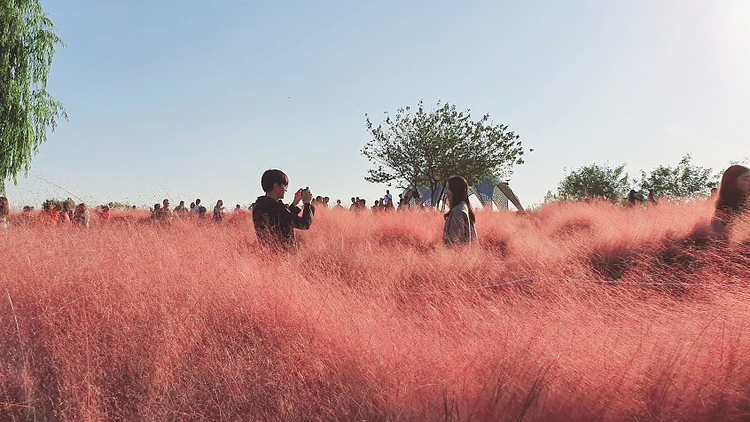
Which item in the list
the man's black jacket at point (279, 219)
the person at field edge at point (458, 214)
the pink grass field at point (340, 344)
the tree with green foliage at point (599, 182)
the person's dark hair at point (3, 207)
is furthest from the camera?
the tree with green foliage at point (599, 182)

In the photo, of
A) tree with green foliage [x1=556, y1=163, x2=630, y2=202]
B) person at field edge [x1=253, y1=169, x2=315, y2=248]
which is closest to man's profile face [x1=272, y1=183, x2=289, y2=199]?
person at field edge [x1=253, y1=169, x2=315, y2=248]

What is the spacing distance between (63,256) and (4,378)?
215 centimetres

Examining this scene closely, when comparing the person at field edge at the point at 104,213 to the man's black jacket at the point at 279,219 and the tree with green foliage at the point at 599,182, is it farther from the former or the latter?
the tree with green foliage at the point at 599,182

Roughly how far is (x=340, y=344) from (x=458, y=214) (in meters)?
3.21

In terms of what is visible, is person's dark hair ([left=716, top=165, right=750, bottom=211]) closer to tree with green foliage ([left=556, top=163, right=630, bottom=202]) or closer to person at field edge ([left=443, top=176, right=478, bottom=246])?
person at field edge ([left=443, top=176, right=478, bottom=246])

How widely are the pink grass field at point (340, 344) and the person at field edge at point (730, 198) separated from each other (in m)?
0.47

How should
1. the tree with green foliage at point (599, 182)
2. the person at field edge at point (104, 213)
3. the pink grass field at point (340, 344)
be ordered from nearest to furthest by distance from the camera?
the pink grass field at point (340, 344), the person at field edge at point (104, 213), the tree with green foliage at point (599, 182)

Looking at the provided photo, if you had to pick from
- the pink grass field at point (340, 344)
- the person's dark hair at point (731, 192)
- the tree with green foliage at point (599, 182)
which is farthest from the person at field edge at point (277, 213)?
the tree with green foliage at point (599, 182)

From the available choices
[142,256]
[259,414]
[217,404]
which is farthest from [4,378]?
[142,256]

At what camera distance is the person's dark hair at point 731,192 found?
17.8ft

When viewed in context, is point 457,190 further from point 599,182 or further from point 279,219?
point 599,182

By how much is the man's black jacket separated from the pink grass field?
0.27 metres

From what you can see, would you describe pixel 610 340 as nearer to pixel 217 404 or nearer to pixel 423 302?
pixel 423 302

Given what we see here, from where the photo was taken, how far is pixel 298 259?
5.15 m
